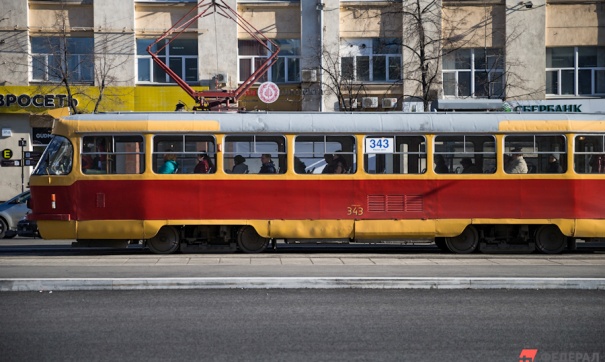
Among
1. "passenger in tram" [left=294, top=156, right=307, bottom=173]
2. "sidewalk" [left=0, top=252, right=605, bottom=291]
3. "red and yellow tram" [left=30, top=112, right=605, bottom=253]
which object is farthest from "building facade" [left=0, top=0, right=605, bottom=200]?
"sidewalk" [left=0, top=252, right=605, bottom=291]

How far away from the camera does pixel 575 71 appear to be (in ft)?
119

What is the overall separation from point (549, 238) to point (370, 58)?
719 inches

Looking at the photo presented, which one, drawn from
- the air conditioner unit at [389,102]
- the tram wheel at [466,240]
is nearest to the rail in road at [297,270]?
the tram wheel at [466,240]

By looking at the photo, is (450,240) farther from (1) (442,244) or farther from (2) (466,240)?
(1) (442,244)

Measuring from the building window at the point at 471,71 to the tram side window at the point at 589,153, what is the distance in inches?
661

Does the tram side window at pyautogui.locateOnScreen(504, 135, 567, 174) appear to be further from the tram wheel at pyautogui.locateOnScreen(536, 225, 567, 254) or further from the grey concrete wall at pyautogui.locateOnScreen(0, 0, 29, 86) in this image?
the grey concrete wall at pyautogui.locateOnScreen(0, 0, 29, 86)

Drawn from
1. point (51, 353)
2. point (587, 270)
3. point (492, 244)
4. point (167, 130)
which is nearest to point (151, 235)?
point (167, 130)

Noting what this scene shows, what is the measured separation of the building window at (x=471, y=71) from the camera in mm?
35938

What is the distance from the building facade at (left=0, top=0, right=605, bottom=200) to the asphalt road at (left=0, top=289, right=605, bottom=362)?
942 inches

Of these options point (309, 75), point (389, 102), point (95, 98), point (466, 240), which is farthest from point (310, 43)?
point (466, 240)

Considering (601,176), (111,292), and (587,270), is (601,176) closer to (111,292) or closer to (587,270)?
(587,270)

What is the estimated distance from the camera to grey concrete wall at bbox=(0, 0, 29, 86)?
116ft

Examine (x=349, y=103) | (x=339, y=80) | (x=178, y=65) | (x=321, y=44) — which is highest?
(x=321, y=44)

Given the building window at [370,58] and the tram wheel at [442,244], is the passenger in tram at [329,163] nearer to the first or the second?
the tram wheel at [442,244]
